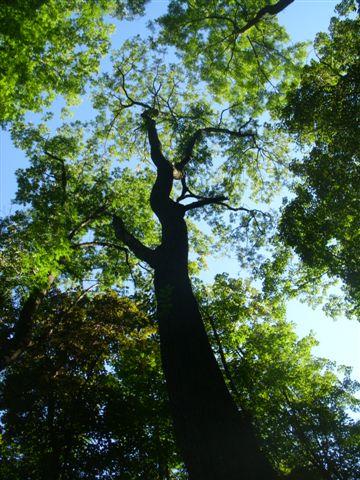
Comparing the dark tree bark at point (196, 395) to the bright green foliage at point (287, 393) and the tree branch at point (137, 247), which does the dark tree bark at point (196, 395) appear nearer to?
the tree branch at point (137, 247)

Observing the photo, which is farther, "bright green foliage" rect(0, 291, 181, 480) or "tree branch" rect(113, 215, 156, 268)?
"bright green foliage" rect(0, 291, 181, 480)

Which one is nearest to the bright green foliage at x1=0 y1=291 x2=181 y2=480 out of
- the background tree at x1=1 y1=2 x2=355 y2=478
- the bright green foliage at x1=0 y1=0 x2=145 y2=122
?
the background tree at x1=1 y1=2 x2=355 y2=478

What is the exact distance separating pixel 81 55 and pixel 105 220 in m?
6.47

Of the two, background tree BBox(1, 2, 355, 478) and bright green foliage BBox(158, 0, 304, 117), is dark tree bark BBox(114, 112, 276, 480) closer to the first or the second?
background tree BBox(1, 2, 355, 478)

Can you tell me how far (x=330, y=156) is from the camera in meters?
10.2

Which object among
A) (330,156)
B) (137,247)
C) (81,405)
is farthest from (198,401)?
(81,405)

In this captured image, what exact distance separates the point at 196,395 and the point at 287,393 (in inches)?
783

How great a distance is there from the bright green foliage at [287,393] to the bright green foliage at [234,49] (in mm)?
9364

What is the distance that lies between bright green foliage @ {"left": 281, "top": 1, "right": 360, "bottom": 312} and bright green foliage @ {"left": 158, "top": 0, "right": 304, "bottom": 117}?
5413mm

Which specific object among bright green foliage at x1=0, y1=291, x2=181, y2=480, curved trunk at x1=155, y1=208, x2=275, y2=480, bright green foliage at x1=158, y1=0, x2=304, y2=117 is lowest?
curved trunk at x1=155, y1=208, x2=275, y2=480

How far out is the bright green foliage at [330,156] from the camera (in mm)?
8945

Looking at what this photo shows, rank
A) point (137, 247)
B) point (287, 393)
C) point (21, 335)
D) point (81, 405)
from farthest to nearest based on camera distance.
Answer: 1. point (287, 393)
2. point (81, 405)
3. point (21, 335)
4. point (137, 247)

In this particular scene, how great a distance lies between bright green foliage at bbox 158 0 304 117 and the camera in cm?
1449

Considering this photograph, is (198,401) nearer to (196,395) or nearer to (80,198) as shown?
(196,395)
